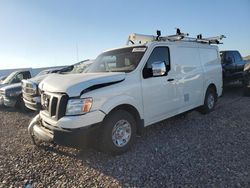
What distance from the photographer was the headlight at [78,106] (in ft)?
12.6

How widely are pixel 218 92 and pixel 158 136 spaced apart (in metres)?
3.48

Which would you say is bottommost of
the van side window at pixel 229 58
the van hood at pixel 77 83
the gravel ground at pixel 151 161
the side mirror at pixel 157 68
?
the gravel ground at pixel 151 161

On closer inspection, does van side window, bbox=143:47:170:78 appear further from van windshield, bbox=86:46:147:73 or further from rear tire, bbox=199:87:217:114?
rear tire, bbox=199:87:217:114

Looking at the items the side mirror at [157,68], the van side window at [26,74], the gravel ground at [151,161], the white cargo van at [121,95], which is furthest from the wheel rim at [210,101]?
the van side window at [26,74]

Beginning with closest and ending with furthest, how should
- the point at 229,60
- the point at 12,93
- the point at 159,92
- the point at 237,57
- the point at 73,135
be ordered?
1. the point at 73,135
2. the point at 159,92
3. the point at 12,93
4. the point at 229,60
5. the point at 237,57

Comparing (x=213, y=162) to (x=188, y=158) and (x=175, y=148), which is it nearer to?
(x=188, y=158)

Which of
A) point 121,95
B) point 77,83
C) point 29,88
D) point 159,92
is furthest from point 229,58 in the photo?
point 77,83

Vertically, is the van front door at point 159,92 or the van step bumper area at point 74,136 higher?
the van front door at point 159,92

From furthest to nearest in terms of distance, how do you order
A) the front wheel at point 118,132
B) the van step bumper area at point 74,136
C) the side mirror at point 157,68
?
1. the side mirror at point 157,68
2. the front wheel at point 118,132
3. the van step bumper area at point 74,136

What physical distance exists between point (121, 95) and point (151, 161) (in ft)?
4.19

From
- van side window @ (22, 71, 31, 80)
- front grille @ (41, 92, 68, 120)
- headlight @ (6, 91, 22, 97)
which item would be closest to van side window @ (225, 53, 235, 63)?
front grille @ (41, 92, 68, 120)

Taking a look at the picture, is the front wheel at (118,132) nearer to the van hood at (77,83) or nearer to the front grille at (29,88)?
the van hood at (77,83)

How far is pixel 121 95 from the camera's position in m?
4.33

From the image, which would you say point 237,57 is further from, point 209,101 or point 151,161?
point 151,161
